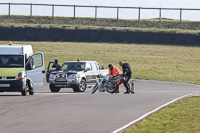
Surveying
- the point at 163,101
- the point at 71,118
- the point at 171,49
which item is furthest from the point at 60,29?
the point at 71,118

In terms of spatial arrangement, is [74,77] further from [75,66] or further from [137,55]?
[137,55]

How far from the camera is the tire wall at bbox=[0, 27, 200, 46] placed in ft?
170

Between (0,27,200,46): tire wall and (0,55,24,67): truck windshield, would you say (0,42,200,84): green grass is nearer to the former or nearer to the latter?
(0,27,200,46): tire wall

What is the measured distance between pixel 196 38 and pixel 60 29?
13242 mm

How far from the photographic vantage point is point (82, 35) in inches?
2083

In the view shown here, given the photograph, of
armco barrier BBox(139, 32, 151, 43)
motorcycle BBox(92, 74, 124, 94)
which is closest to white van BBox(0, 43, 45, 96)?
motorcycle BBox(92, 74, 124, 94)

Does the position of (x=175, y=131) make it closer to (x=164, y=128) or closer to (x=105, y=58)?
(x=164, y=128)

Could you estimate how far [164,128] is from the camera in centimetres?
1330

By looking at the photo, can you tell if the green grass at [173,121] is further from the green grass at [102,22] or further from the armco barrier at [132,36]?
the green grass at [102,22]

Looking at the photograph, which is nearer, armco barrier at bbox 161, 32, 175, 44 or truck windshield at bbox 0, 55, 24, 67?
truck windshield at bbox 0, 55, 24, 67

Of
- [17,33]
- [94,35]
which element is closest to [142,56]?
[94,35]

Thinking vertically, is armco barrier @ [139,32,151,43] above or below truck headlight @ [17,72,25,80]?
above

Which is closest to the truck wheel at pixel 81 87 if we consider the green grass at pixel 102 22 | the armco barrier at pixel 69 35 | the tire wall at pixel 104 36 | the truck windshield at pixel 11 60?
the truck windshield at pixel 11 60

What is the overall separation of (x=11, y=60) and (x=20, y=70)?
3.33 feet
